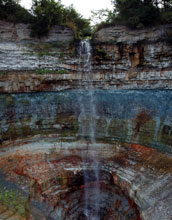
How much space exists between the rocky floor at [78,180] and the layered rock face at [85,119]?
0.07m

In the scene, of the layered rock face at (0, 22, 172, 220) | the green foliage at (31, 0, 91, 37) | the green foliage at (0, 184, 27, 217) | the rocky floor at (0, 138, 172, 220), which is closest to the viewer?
the green foliage at (0, 184, 27, 217)

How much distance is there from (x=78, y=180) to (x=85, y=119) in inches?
198

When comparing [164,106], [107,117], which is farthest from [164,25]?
[107,117]

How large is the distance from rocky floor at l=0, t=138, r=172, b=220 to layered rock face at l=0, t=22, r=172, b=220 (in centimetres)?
7

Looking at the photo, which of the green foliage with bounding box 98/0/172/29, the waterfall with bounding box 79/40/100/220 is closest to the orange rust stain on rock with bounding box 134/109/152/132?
the waterfall with bounding box 79/40/100/220

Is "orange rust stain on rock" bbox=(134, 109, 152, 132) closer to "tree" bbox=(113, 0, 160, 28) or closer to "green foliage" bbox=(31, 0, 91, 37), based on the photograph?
"tree" bbox=(113, 0, 160, 28)

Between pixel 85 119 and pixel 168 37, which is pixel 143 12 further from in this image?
pixel 85 119

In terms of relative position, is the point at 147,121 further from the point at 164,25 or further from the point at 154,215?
the point at 164,25

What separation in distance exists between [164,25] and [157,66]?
10.9ft

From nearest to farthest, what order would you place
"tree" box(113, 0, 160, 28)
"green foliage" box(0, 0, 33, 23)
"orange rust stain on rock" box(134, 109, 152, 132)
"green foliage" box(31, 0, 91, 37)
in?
"orange rust stain on rock" box(134, 109, 152, 132)
"tree" box(113, 0, 160, 28)
"green foliage" box(0, 0, 33, 23)
"green foliage" box(31, 0, 91, 37)

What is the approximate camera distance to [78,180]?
1187 cm

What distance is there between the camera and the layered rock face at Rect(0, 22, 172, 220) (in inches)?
430

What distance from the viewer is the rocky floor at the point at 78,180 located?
9.01 metres

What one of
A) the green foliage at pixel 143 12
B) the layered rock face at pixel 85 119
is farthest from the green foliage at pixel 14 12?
the green foliage at pixel 143 12
